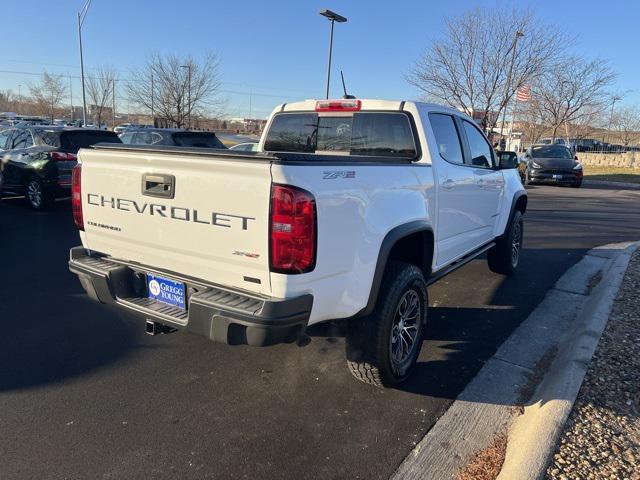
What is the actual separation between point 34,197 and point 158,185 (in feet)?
27.3

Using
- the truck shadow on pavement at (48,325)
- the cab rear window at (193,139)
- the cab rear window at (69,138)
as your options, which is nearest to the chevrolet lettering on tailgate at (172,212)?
the truck shadow on pavement at (48,325)

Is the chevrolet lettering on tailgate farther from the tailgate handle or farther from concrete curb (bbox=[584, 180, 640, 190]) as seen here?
concrete curb (bbox=[584, 180, 640, 190])

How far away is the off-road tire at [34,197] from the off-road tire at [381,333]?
27.8 ft

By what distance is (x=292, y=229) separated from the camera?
246 centimetres

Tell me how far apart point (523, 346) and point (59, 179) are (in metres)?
8.77

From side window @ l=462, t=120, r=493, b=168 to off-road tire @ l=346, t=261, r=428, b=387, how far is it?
2020mm

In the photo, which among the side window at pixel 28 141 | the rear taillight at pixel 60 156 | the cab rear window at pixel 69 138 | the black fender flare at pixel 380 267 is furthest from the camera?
the side window at pixel 28 141

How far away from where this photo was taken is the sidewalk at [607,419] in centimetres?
243

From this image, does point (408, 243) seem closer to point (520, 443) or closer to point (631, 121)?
point (520, 443)

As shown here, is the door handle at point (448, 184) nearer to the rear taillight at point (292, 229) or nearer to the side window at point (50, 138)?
the rear taillight at point (292, 229)

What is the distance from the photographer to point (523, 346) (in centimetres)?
409

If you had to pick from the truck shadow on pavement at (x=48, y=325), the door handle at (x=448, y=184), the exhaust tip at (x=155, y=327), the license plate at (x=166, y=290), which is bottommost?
the truck shadow on pavement at (x=48, y=325)

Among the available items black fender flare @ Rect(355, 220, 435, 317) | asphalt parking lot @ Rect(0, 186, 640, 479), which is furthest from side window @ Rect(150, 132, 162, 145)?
black fender flare @ Rect(355, 220, 435, 317)

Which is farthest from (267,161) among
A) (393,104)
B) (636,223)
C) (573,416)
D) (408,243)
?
(636,223)
